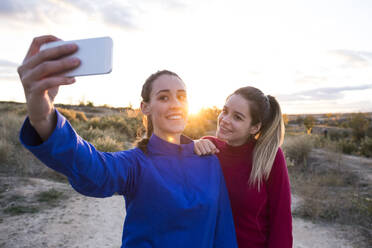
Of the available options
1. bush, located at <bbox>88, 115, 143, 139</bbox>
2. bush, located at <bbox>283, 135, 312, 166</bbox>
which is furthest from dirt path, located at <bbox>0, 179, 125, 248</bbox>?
bush, located at <bbox>88, 115, 143, 139</bbox>

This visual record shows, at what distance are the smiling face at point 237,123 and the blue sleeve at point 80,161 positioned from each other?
1.14 m

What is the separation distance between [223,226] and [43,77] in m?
1.45

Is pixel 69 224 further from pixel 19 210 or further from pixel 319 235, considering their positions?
pixel 319 235

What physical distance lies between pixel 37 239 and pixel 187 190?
11.9ft

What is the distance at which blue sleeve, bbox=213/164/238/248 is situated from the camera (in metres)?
1.73

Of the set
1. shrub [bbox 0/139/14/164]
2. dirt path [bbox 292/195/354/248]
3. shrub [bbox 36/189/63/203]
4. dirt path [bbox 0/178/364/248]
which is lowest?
dirt path [bbox 292/195/354/248]

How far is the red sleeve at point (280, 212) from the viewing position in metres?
1.99

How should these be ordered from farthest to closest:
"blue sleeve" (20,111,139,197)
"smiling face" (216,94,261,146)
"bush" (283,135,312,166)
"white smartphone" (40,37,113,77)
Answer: "bush" (283,135,312,166)
"smiling face" (216,94,261,146)
"blue sleeve" (20,111,139,197)
"white smartphone" (40,37,113,77)

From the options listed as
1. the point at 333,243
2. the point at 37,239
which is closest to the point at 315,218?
the point at 333,243

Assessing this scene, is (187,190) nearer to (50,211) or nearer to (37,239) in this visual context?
(37,239)

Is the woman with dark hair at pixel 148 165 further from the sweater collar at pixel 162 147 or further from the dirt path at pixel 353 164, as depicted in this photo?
the dirt path at pixel 353 164

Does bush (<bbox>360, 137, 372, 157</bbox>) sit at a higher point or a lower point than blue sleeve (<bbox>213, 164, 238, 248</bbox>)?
lower

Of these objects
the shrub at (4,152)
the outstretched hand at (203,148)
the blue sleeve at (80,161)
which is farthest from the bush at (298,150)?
the blue sleeve at (80,161)

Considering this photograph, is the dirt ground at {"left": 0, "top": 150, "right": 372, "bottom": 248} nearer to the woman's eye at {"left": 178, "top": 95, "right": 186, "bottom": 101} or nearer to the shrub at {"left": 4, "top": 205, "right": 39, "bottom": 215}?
the shrub at {"left": 4, "top": 205, "right": 39, "bottom": 215}
